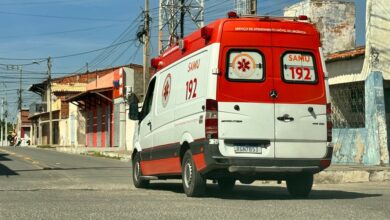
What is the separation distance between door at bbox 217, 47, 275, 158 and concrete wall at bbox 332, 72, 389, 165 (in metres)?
9.92

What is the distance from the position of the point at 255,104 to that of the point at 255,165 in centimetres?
98

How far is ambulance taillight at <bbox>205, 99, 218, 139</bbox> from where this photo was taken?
960 cm

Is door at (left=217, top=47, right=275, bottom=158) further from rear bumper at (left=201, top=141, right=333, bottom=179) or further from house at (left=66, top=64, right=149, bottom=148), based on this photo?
house at (left=66, top=64, right=149, bottom=148)

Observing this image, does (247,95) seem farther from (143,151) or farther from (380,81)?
(380,81)

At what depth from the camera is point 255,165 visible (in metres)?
9.67

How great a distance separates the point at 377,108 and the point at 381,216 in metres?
11.3

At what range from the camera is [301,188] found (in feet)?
35.6

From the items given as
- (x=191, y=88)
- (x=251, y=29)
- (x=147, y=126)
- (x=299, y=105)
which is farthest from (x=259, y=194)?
(x=251, y=29)

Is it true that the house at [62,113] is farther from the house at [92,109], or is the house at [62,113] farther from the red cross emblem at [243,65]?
the red cross emblem at [243,65]

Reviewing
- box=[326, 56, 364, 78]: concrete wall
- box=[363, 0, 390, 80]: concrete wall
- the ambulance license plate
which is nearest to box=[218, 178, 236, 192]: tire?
the ambulance license plate

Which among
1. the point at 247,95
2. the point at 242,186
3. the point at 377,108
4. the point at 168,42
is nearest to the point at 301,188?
the point at 247,95

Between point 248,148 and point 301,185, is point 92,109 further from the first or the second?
point 248,148

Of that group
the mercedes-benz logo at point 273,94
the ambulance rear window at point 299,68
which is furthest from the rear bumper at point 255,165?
the ambulance rear window at point 299,68

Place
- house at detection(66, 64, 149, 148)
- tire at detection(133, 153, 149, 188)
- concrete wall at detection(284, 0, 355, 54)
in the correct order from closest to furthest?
tire at detection(133, 153, 149, 188) < concrete wall at detection(284, 0, 355, 54) < house at detection(66, 64, 149, 148)
